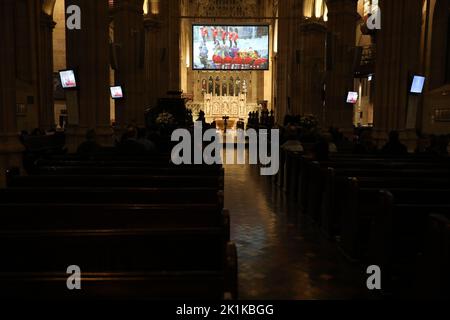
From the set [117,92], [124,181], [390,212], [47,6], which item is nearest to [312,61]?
[117,92]

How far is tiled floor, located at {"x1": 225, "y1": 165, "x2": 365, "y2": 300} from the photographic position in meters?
5.28

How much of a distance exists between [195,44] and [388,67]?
2493cm

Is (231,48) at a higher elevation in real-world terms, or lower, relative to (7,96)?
higher

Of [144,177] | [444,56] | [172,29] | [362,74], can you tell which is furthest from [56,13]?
[144,177]

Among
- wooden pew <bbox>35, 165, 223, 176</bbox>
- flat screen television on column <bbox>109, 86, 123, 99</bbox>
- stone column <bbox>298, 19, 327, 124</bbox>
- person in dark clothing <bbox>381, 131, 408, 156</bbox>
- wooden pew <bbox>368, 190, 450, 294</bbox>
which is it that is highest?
stone column <bbox>298, 19, 327, 124</bbox>

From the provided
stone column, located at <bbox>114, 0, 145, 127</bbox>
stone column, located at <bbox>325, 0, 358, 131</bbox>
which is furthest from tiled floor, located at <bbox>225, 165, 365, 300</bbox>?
stone column, located at <bbox>114, 0, 145, 127</bbox>

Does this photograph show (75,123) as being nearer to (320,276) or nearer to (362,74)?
(320,276)

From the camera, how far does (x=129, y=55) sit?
59.1ft

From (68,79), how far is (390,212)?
32.8 ft

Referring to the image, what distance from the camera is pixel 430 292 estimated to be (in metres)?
4.08

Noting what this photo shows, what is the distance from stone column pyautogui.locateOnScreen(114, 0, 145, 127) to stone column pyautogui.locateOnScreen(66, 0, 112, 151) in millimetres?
Result: 4781

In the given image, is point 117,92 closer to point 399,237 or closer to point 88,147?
point 88,147

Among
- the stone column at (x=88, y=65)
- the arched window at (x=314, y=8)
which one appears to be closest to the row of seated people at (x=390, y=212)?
the stone column at (x=88, y=65)

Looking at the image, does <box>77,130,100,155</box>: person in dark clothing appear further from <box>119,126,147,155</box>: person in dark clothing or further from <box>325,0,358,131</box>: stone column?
<box>325,0,358,131</box>: stone column
